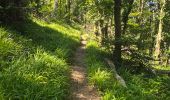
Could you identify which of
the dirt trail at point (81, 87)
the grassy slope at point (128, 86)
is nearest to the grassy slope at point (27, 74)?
the dirt trail at point (81, 87)

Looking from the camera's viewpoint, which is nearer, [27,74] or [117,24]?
[27,74]

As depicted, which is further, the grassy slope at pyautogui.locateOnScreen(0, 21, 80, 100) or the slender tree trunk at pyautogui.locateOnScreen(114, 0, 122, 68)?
the slender tree trunk at pyautogui.locateOnScreen(114, 0, 122, 68)

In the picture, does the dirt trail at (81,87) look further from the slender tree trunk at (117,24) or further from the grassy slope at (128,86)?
the slender tree trunk at (117,24)

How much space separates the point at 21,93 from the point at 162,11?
21.9 m

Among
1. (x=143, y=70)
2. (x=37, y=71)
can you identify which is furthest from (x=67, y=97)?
(x=143, y=70)

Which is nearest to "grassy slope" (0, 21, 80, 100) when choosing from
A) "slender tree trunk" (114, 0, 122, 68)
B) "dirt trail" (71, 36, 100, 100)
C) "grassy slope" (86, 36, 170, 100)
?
"dirt trail" (71, 36, 100, 100)

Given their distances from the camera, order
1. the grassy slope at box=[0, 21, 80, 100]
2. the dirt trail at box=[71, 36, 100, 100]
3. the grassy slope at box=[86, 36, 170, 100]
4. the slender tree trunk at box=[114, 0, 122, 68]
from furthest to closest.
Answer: the slender tree trunk at box=[114, 0, 122, 68] < the dirt trail at box=[71, 36, 100, 100] < the grassy slope at box=[86, 36, 170, 100] < the grassy slope at box=[0, 21, 80, 100]

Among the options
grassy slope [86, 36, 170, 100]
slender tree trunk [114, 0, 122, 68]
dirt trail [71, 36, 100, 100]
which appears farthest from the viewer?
slender tree trunk [114, 0, 122, 68]

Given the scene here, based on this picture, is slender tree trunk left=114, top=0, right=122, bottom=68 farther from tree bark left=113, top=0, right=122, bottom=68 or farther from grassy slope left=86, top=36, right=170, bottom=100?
grassy slope left=86, top=36, right=170, bottom=100

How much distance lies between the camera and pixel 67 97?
32.8 ft

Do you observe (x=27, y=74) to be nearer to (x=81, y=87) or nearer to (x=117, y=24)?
(x=81, y=87)

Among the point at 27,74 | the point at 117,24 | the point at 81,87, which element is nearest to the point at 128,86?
the point at 81,87


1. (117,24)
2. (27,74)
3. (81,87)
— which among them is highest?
(117,24)

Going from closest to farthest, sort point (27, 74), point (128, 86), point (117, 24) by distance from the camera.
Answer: point (27, 74)
point (128, 86)
point (117, 24)
